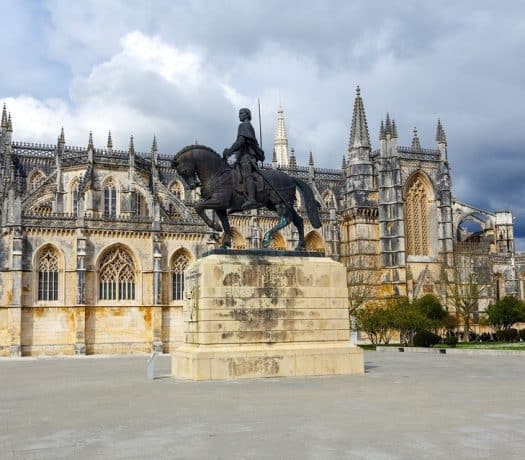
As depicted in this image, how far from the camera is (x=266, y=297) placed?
18141mm

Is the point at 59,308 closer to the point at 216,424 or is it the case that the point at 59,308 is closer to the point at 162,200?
the point at 162,200

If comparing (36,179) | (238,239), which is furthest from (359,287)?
(36,179)

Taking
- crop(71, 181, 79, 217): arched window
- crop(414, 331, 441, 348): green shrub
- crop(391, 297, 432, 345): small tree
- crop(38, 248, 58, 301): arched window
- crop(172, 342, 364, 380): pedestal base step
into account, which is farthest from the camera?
crop(71, 181, 79, 217): arched window

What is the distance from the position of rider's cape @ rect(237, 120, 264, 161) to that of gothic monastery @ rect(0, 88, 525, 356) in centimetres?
2797

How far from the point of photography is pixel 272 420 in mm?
10281

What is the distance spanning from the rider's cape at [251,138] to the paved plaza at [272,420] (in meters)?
6.31

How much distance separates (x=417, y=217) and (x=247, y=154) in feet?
165

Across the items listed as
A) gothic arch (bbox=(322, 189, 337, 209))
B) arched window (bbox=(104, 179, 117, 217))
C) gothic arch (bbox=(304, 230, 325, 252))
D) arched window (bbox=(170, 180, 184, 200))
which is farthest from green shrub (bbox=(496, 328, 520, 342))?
arched window (bbox=(104, 179, 117, 217))

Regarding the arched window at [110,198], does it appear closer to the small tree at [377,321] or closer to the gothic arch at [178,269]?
the gothic arch at [178,269]

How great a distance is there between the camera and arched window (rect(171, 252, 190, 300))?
1891 inches

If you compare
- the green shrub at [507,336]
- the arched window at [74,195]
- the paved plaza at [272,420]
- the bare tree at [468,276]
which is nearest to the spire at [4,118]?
the arched window at [74,195]

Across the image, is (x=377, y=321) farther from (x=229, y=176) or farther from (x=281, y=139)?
(x=281, y=139)

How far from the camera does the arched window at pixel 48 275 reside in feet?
146

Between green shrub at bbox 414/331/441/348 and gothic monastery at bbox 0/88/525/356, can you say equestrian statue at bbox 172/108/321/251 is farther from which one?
gothic monastery at bbox 0/88/525/356
